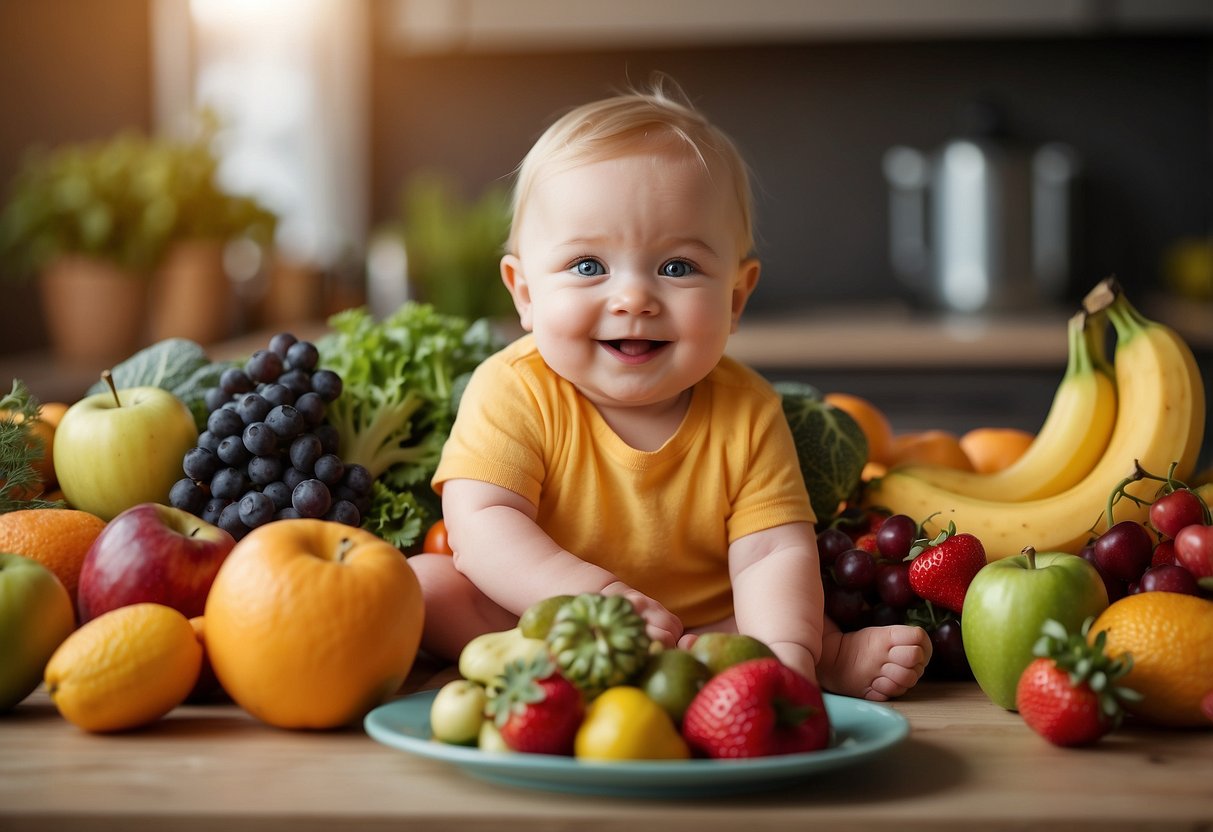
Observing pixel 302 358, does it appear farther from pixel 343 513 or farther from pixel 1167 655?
pixel 1167 655

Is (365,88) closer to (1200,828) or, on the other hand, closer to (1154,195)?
(1154,195)

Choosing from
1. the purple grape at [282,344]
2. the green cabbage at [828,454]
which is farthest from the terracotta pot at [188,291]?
the green cabbage at [828,454]

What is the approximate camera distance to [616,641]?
2.73 ft

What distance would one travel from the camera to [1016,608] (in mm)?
960

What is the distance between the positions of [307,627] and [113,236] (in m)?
2.24

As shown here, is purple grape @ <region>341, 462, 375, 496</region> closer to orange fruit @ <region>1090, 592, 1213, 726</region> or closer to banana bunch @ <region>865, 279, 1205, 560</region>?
banana bunch @ <region>865, 279, 1205, 560</region>

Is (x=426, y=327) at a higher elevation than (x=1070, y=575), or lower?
higher

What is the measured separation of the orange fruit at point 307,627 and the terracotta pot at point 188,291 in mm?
2209

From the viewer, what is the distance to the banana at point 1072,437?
141 cm

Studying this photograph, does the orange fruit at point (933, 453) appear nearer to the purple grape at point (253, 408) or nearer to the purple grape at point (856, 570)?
the purple grape at point (856, 570)

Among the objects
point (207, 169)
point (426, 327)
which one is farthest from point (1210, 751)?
point (207, 169)

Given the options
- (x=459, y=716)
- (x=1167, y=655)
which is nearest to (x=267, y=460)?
(x=459, y=716)

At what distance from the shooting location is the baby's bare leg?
112 centimetres

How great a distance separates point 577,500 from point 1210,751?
0.54 metres
